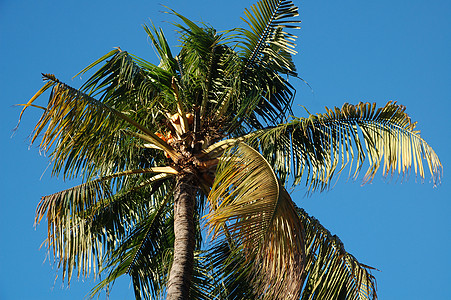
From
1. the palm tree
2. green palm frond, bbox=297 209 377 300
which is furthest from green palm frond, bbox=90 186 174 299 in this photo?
green palm frond, bbox=297 209 377 300

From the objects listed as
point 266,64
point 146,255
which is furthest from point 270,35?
point 146,255

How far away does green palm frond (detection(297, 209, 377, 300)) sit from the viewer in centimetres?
740

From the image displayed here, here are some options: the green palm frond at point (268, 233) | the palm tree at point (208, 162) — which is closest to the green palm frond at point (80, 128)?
the palm tree at point (208, 162)

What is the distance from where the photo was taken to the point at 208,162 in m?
8.29

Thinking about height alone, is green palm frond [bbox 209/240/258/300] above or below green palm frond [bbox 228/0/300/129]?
below

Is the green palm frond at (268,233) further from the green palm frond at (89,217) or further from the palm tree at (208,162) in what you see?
the green palm frond at (89,217)

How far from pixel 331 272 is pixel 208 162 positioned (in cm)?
221

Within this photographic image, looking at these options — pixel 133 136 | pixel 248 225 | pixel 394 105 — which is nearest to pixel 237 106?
pixel 133 136

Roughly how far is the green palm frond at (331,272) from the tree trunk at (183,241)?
1513 millimetres

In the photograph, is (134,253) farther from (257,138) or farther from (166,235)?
(257,138)

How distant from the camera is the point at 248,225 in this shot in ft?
20.9

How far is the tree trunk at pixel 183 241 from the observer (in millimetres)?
7299

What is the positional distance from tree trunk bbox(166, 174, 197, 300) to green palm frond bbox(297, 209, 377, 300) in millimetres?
1513

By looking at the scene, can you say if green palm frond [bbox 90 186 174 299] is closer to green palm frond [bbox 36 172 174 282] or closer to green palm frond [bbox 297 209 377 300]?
green palm frond [bbox 36 172 174 282]
